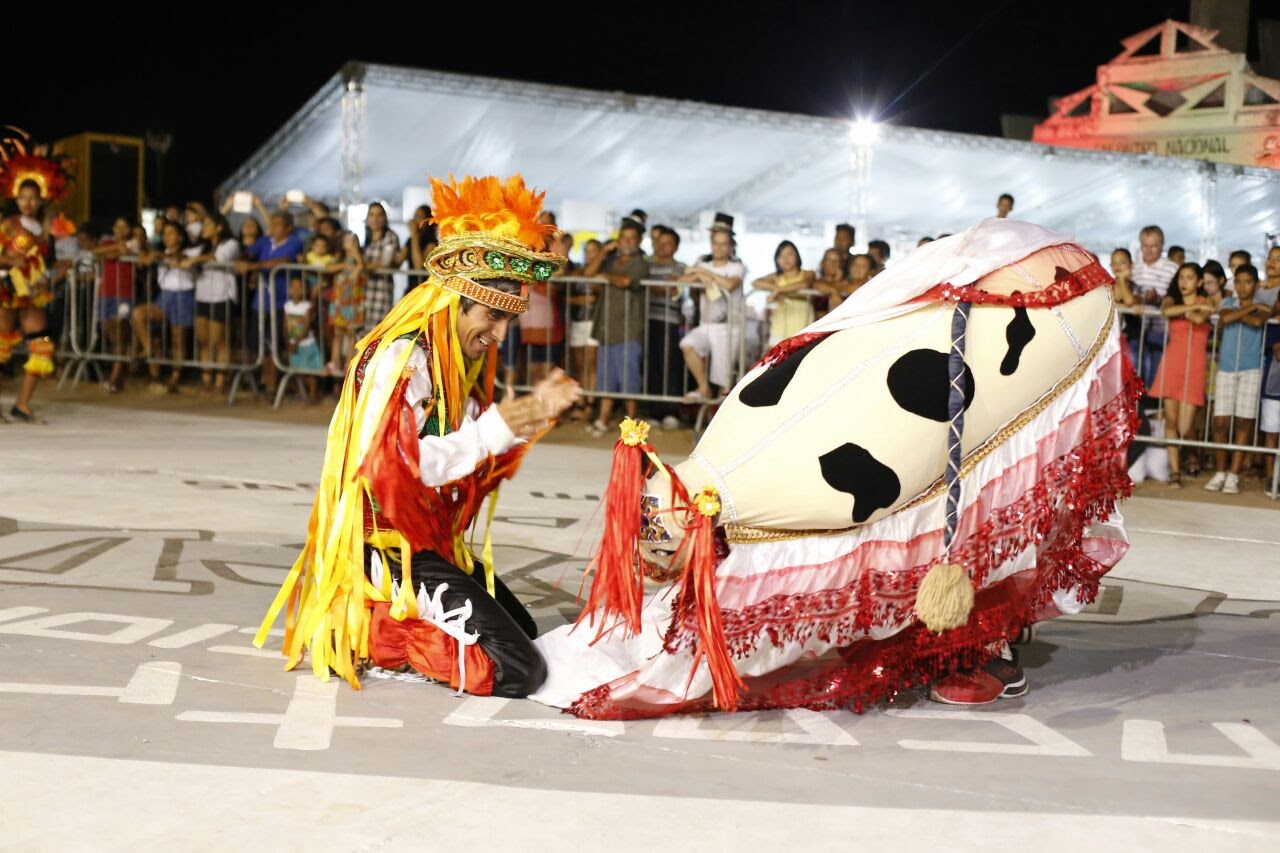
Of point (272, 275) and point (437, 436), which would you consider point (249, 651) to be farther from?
point (272, 275)

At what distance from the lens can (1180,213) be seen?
1503 cm

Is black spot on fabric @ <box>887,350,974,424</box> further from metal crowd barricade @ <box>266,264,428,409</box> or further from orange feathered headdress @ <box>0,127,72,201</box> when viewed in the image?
metal crowd barricade @ <box>266,264,428,409</box>

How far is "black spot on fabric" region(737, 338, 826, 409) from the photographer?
360 cm

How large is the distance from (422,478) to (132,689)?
93 centimetres

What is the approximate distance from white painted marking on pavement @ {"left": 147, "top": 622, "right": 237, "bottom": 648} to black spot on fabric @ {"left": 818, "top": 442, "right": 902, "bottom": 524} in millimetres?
2040

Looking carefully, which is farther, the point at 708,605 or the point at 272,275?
the point at 272,275

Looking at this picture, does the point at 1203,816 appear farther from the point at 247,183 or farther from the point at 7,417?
the point at 247,183

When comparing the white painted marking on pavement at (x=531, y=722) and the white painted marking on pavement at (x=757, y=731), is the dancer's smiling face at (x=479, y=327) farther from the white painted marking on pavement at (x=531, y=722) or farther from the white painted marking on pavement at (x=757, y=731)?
the white painted marking on pavement at (x=757, y=731)

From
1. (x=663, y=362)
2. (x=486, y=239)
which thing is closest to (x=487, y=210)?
(x=486, y=239)

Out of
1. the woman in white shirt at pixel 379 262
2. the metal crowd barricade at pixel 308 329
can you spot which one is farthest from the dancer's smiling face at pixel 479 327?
the metal crowd barricade at pixel 308 329

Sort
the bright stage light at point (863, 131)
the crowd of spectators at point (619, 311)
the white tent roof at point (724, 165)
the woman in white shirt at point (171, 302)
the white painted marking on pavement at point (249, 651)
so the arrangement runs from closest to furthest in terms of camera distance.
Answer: the white painted marking on pavement at point (249, 651) → the crowd of spectators at point (619, 311) → the woman in white shirt at point (171, 302) → the white tent roof at point (724, 165) → the bright stage light at point (863, 131)

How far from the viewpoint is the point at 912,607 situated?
3.63 m

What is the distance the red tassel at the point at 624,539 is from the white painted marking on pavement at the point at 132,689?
3.87 ft

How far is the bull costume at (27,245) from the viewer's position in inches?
367
